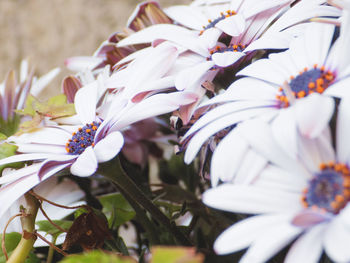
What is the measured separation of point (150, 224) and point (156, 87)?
95 millimetres

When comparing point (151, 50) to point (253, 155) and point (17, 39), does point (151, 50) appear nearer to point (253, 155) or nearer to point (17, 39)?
point (253, 155)

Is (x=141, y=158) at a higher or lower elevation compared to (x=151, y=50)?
lower

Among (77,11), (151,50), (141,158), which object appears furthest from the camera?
(77,11)

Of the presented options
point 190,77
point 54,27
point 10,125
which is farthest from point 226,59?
point 54,27

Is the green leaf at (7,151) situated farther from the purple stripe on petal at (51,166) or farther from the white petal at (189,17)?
the white petal at (189,17)

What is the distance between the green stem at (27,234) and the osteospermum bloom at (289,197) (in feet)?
0.38

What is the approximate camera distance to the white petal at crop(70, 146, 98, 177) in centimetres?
24

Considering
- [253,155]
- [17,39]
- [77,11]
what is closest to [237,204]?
[253,155]

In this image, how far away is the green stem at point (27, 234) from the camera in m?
0.26

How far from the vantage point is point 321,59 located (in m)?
0.26

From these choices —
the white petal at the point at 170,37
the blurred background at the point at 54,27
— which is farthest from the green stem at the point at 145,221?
the blurred background at the point at 54,27

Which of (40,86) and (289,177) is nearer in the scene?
(289,177)

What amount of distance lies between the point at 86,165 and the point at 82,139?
7 centimetres

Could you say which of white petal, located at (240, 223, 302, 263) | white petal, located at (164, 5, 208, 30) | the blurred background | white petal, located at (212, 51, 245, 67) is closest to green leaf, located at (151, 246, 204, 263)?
white petal, located at (240, 223, 302, 263)
